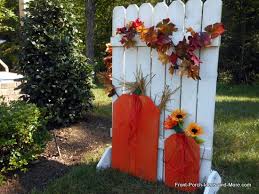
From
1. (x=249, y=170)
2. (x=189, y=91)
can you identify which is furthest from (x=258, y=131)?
(x=189, y=91)

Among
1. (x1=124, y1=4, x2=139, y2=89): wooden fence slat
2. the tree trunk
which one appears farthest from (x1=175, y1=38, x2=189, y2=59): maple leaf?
the tree trunk

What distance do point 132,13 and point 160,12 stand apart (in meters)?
0.34

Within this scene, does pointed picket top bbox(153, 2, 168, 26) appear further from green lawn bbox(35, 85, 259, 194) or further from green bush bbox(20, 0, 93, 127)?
green bush bbox(20, 0, 93, 127)

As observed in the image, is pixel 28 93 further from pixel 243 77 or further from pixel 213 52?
pixel 243 77

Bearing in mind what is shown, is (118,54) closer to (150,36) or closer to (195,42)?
(150,36)

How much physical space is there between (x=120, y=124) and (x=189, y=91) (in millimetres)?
840

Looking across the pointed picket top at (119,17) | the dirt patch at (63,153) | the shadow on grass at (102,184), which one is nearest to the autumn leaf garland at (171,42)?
the pointed picket top at (119,17)

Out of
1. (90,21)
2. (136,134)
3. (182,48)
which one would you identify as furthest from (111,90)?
(90,21)

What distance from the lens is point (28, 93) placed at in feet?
17.9

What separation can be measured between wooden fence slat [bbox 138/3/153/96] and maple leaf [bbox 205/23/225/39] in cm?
65

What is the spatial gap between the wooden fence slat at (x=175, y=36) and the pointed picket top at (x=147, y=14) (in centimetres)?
21

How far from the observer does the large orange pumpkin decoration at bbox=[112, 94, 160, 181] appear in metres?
3.61

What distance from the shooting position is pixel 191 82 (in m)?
3.35

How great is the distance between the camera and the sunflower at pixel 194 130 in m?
3.31
